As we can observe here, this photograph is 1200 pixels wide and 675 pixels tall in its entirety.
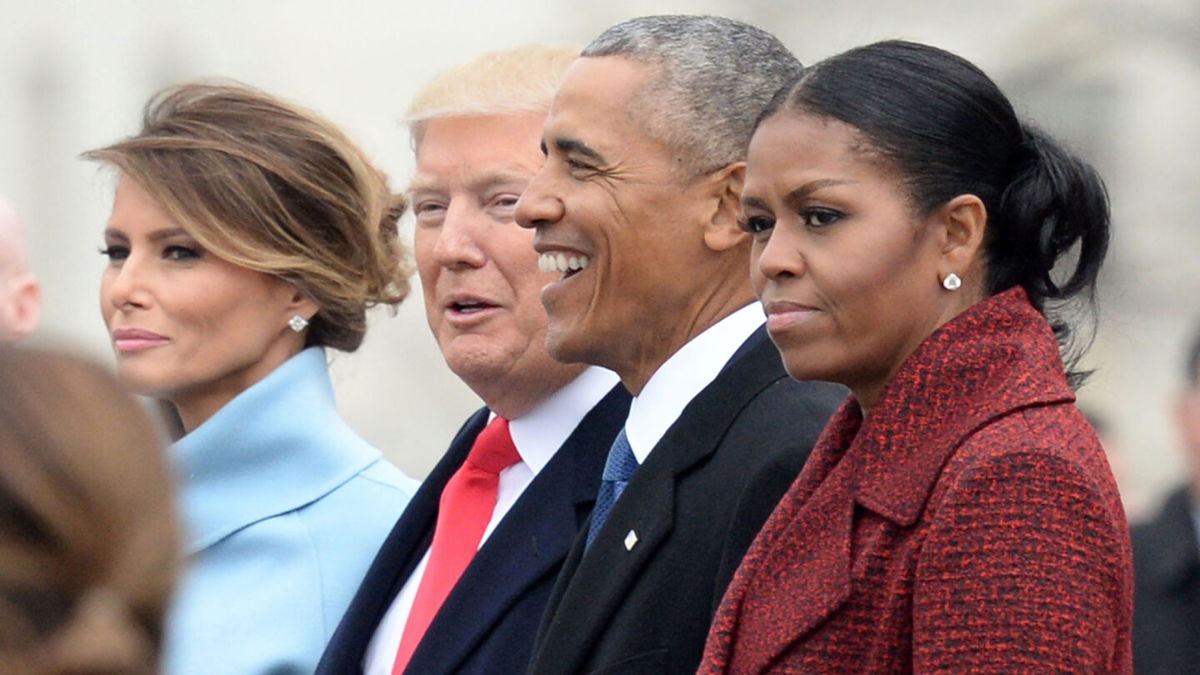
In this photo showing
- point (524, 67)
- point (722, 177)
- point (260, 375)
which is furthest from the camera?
point (260, 375)

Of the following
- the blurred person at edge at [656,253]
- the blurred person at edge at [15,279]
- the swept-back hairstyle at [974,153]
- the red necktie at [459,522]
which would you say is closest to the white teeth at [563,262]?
the blurred person at edge at [656,253]

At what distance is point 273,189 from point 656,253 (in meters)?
1.16

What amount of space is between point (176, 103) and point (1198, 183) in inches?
419

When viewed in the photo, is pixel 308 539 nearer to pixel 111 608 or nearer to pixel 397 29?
pixel 111 608

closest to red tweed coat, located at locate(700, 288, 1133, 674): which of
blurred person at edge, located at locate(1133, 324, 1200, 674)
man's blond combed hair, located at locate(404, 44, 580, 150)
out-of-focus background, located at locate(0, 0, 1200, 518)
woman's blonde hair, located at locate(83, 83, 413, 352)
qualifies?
man's blond combed hair, located at locate(404, 44, 580, 150)

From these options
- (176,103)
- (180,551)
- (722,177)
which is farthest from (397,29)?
(180,551)

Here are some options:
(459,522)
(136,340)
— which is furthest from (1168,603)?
(136,340)

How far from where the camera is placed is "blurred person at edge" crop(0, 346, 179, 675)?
159cm

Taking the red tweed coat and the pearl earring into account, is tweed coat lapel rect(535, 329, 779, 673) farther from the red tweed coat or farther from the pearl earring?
the pearl earring

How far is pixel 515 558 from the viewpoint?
151 inches

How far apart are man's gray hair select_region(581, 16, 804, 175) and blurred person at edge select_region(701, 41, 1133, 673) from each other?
0.64 metres

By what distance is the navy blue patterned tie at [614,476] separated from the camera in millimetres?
3586

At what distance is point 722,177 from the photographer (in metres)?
3.64

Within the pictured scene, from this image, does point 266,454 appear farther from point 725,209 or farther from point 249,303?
point 725,209
